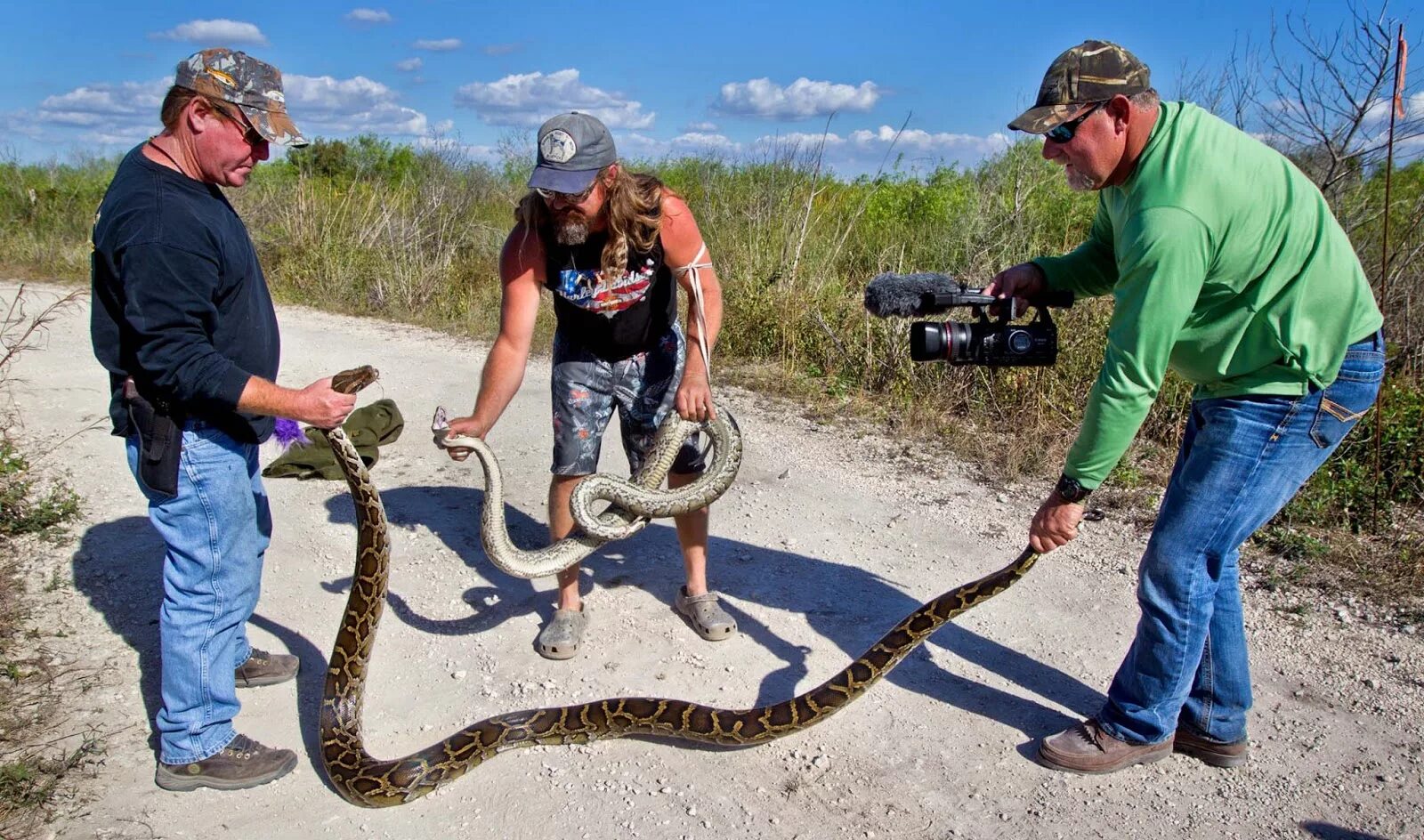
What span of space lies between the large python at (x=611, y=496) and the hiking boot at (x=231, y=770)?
1.22m

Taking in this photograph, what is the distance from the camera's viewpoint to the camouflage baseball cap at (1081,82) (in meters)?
3.12

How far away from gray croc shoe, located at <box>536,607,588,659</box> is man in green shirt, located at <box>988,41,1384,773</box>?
237cm

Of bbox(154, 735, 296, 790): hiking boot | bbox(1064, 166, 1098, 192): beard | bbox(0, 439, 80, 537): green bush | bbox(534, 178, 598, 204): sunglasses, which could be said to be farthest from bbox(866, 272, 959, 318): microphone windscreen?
bbox(0, 439, 80, 537): green bush

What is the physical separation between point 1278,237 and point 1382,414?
4462 mm

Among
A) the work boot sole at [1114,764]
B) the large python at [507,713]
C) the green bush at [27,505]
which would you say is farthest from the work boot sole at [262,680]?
the work boot sole at [1114,764]

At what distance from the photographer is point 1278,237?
3164mm

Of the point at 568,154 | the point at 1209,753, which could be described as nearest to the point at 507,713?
the point at 568,154

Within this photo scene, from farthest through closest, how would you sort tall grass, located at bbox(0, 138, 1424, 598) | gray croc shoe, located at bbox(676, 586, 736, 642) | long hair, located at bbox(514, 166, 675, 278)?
tall grass, located at bbox(0, 138, 1424, 598) → gray croc shoe, located at bbox(676, 586, 736, 642) → long hair, located at bbox(514, 166, 675, 278)

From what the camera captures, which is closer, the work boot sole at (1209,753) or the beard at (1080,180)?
the beard at (1080,180)

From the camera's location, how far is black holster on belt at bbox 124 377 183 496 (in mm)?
3467

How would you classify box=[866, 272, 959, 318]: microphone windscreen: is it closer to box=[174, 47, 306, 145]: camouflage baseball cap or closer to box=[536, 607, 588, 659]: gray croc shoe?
box=[536, 607, 588, 659]: gray croc shoe

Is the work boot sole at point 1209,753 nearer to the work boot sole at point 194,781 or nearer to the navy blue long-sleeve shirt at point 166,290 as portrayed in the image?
the work boot sole at point 194,781

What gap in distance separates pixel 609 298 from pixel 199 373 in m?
1.71

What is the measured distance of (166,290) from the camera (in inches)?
128
